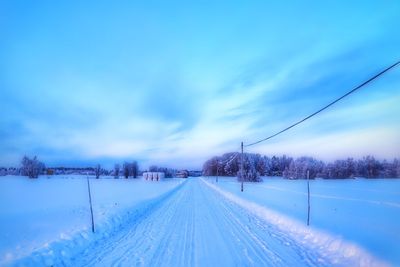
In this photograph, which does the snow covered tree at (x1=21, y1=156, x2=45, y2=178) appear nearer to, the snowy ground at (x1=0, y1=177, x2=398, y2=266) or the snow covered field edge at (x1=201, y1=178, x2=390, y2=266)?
the snowy ground at (x1=0, y1=177, x2=398, y2=266)

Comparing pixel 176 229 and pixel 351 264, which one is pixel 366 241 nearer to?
pixel 351 264

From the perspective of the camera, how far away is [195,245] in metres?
8.18

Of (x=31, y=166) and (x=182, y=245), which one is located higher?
(x=182, y=245)

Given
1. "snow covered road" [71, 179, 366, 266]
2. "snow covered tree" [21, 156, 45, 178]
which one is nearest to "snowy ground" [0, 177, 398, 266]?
"snow covered road" [71, 179, 366, 266]

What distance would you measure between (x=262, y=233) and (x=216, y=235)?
1710 millimetres

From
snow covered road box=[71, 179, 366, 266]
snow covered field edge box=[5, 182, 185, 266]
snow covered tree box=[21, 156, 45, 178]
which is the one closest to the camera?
snow covered field edge box=[5, 182, 185, 266]

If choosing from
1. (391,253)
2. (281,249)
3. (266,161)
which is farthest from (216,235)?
(266,161)

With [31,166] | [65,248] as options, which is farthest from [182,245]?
[31,166]

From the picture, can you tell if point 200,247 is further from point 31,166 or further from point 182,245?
point 31,166

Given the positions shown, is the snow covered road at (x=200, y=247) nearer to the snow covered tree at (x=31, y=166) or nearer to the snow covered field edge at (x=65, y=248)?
the snow covered field edge at (x=65, y=248)

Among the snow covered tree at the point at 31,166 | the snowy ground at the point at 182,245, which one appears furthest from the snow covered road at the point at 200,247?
the snow covered tree at the point at 31,166

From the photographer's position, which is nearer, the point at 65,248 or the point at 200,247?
the point at 65,248

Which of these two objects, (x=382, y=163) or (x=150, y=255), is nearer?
(x=150, y=255)

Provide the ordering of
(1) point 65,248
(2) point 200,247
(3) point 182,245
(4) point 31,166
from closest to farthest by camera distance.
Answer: (1) point 65,248 → (2) point 200,247 → (3) point 182,245 → (4) point 31,166
